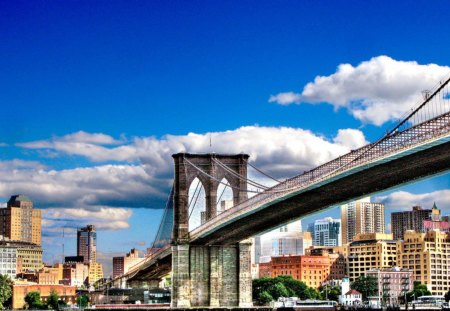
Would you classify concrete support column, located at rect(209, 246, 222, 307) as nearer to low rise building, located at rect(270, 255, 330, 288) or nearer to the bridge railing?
the bridge railing

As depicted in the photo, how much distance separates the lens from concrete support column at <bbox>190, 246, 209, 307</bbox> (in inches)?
2589

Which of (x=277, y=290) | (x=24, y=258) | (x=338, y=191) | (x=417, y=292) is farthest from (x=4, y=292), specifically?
(x=24, y=258)

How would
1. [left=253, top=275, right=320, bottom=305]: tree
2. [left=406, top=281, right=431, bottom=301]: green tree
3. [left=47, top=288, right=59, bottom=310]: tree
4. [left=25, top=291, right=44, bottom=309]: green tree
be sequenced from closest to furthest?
[left=253, top=275, right=320, bottom=305]: tree, [left=47, top=288, right=59, bottom=310]: tree, [left=25, top=291, right=44, bottom=309]: green tree, [left=406, top=281, right=431, bottom=301]: green tree

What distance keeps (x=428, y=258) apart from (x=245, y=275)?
7469 cm

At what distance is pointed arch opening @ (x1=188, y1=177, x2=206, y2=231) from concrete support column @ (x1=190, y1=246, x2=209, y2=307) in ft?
8.71

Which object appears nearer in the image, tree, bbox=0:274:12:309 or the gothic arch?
the gothic arch

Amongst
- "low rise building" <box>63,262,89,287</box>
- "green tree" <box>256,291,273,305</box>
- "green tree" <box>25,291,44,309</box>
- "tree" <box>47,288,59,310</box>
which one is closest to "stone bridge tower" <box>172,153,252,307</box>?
"green tree" <box>256,291,273,305</box>

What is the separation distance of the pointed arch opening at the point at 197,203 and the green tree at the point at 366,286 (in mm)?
50357

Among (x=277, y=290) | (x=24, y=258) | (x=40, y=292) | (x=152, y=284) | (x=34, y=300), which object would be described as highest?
(x=24, y=258)

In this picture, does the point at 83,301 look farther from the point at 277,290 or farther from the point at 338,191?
the point at 338,191

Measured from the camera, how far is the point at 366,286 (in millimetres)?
116562

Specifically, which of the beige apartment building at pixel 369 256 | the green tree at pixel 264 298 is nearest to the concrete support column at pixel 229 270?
the green tree at pixel 264 298

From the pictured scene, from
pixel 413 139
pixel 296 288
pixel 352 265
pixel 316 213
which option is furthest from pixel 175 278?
pixel 352 265

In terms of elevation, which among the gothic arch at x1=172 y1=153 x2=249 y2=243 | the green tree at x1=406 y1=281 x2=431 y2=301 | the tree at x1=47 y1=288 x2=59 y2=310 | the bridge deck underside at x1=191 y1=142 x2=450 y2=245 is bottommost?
the tree at x1=47 y1=288 x2=59 y2=310
